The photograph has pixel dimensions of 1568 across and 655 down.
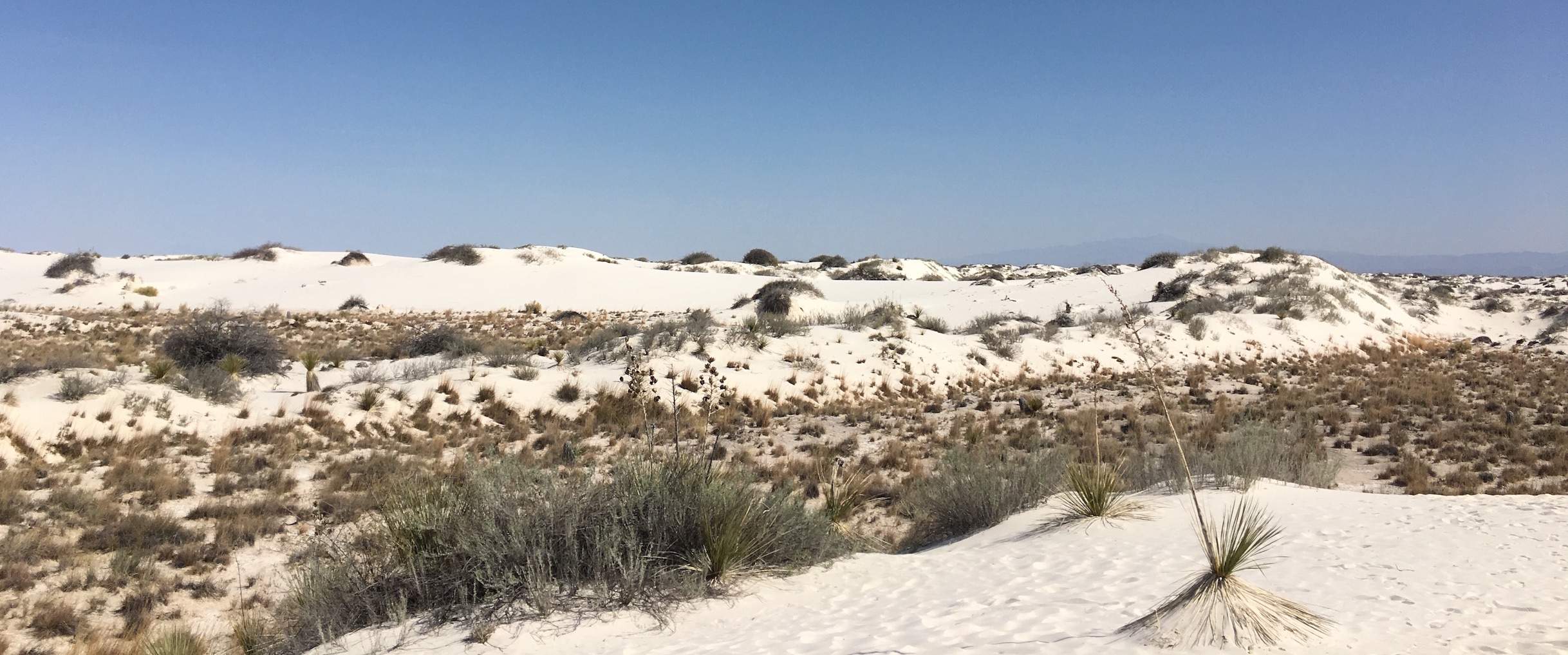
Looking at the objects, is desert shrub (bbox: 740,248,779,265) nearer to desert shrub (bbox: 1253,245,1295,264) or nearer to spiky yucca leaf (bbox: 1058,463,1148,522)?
desert shrub (bbox: 1253,245,1295,264)

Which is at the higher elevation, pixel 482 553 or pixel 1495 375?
pixel 482 553

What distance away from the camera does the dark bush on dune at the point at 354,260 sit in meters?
45.6

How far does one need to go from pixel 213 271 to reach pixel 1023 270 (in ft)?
187

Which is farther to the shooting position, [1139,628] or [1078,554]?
[1078,554]

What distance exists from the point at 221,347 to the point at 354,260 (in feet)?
119

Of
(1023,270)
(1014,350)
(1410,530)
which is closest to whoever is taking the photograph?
(1410,530)

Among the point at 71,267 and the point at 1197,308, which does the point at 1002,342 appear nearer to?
the point at 1197,308

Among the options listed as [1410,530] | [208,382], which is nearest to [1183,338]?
[1410,530]

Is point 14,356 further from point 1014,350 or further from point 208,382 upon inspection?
point 1014,350

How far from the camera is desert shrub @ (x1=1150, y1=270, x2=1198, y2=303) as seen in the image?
102ft

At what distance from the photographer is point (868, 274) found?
49969mm

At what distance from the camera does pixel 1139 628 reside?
4.08 m

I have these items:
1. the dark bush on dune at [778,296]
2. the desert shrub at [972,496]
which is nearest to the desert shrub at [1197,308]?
the dark bush on dune at [778,296]

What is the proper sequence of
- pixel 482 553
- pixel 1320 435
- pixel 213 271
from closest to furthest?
pixel 482 553, pixel 1320 435, pixel 213 271
